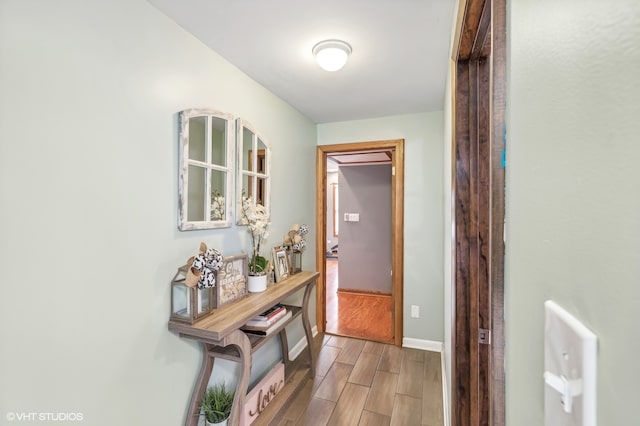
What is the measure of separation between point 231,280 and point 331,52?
146 centimetres

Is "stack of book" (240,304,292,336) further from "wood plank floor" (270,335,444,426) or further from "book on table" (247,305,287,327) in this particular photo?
"wood plank floor" (270,335,444,426)

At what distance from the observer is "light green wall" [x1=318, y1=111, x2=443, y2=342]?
2.89m

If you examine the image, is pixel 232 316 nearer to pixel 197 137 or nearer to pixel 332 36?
pixel 197 137

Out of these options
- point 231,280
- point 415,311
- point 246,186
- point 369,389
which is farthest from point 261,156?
point 415,311

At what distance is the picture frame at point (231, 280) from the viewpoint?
169cm

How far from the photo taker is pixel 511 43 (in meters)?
0.47

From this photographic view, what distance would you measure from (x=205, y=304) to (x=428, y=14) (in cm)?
186

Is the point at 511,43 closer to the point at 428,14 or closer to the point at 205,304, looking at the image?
the point at 428,14

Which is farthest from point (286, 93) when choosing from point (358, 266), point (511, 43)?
A: point (358, 266)

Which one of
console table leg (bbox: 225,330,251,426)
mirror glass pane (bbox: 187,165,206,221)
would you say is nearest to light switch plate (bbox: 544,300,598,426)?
console table leg (bbox: 225,330,251,426)

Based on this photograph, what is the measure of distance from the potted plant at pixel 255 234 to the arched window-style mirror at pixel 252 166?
0.17ft

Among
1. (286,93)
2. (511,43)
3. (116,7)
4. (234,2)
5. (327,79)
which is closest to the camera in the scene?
(511,43)

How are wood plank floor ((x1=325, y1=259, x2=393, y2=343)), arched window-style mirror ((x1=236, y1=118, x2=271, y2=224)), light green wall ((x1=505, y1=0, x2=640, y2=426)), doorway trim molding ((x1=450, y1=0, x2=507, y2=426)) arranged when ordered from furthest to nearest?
wood plank floor ((x1=325, y1=259, x2=393, y2=343)) → arched window-style mirror ((x1=236, y1=118, x2=271, y2=224)) → doorway trim molding ((x1=450, y1=0, x2=507, y2=426)) → light green wall ((x1=505, y1=0, x2=640, y2=426))

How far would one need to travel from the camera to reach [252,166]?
Answer: 2.12 metres
